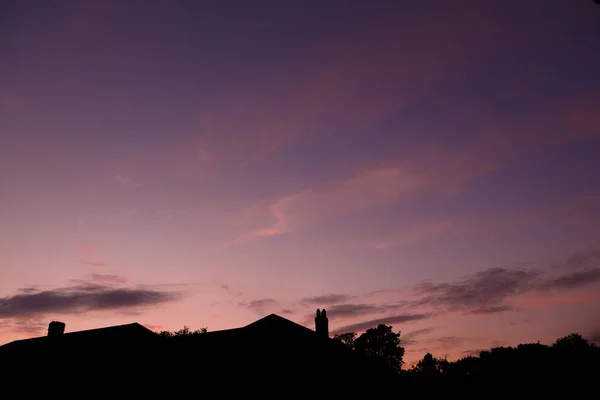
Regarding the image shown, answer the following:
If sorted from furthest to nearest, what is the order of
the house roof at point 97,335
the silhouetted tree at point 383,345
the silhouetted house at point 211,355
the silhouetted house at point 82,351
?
the silhouetted tree at point 383,345, the house roof at point 97,335, the silhouetted house at point 82,351, the silhouetted house at point 211,355

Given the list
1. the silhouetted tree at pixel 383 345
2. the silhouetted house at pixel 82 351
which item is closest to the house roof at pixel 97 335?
the silhouetted house at pixel 82 351

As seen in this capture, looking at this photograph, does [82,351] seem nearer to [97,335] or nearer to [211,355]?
[97,335]

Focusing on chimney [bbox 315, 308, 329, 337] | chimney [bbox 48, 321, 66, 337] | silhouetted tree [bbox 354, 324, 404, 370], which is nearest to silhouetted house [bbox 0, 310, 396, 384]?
chimney [bbox 315, 308, 329, 337]

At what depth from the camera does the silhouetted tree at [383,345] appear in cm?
8325

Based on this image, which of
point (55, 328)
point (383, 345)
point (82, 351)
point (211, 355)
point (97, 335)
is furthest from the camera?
point (383, 345)

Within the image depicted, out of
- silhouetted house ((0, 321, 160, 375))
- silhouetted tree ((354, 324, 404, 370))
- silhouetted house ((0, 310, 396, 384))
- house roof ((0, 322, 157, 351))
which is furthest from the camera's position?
silhouetted tree ((354, 324, 404, 370))

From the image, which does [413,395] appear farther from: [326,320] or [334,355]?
[326,320]

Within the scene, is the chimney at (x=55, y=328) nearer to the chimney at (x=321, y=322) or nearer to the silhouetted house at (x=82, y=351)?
the silhouetted house at (x=82, y=351)

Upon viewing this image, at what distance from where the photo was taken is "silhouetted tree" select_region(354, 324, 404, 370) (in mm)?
83250

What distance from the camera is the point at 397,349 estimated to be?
8394 cm

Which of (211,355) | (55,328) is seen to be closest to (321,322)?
(211,355)

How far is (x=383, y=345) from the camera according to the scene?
83938mm

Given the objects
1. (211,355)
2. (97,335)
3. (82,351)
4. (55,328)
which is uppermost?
(55,328)

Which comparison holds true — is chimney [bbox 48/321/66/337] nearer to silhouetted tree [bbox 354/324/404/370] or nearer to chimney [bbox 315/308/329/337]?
chimney [bbox 315/308/329/337]
